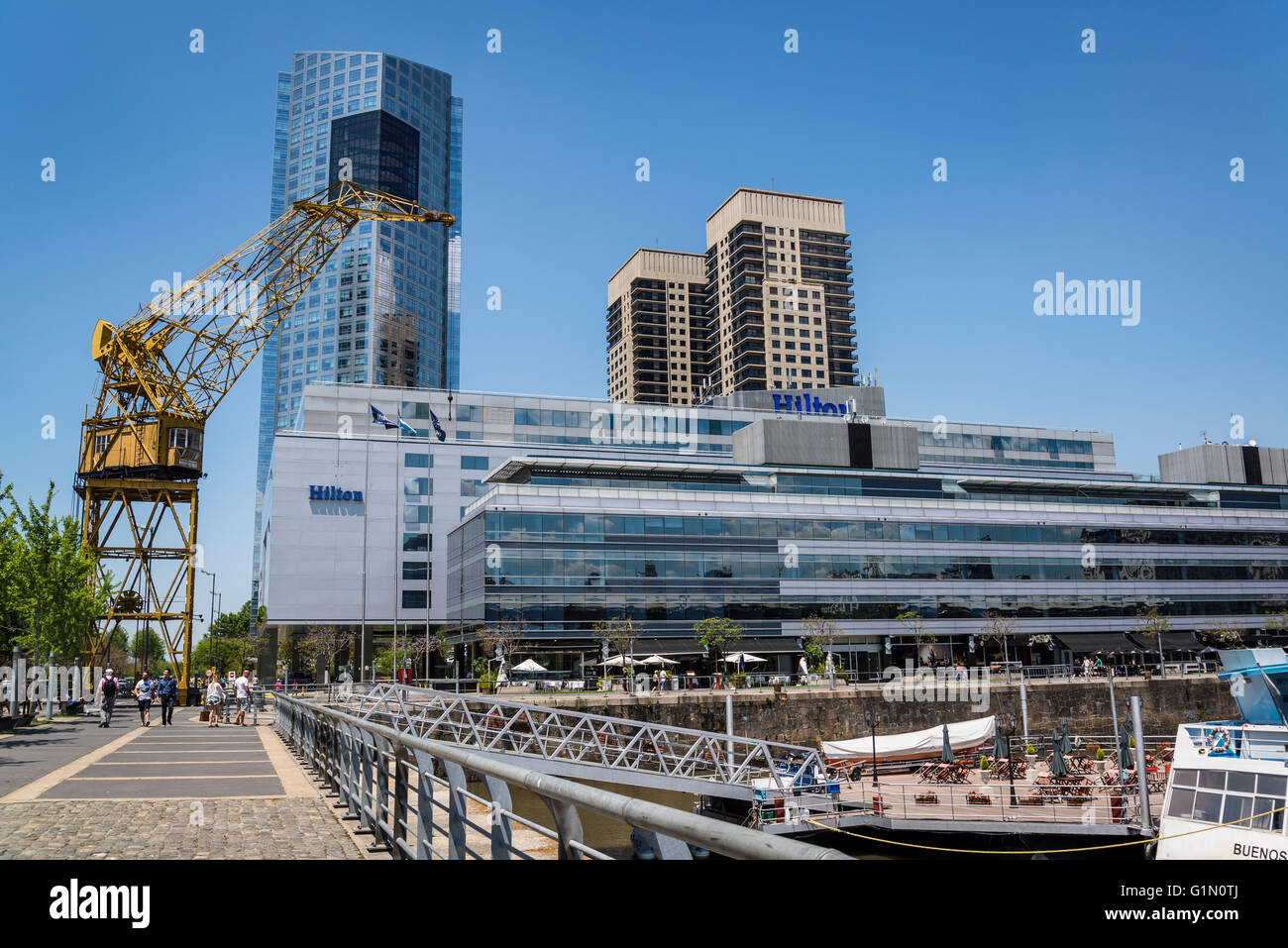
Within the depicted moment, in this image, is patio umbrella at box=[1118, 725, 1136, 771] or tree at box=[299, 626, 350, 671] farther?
tree at box=[299, 626, 350, 671]

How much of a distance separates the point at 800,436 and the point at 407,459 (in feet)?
117

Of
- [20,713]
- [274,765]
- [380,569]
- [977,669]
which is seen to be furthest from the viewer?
[380,569]

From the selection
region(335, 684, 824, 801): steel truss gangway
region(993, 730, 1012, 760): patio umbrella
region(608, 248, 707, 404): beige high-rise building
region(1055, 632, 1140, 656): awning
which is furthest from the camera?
region(608, 248, 707, 404): beige high-rise building

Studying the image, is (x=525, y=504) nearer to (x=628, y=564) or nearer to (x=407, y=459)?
(x=628, y=564)

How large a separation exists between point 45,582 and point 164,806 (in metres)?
34.9

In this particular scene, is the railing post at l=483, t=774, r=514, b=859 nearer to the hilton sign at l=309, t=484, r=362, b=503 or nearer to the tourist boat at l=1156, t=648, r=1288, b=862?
the tourist boat at l=1156, t=648, r=1288, b=862

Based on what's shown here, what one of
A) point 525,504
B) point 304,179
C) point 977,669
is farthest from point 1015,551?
point 304,179

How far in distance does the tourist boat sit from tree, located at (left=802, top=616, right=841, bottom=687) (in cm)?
4268

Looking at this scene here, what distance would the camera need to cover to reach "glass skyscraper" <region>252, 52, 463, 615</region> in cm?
16650

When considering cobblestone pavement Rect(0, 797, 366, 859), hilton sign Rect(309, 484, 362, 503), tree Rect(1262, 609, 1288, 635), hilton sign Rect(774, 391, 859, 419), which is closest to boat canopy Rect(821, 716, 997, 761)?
cobblestone pavement Rect(0, 797, 366, 859)

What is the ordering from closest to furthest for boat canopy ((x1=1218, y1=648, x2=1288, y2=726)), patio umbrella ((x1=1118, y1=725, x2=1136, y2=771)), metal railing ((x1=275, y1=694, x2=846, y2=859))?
metal railing ((x1=275, y1=694, x2=846, y2=859)), boat canopy ((x1=1218, y1=648, x2=1288, y2=726)), patio umbrella ((x1=1118, y1=725, x2=1136, y2=771))

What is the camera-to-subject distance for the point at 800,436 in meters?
88.9

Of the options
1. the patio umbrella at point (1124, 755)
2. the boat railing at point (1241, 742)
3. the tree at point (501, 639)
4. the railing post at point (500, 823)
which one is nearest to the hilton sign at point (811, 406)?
the tree at point (501, 639)
